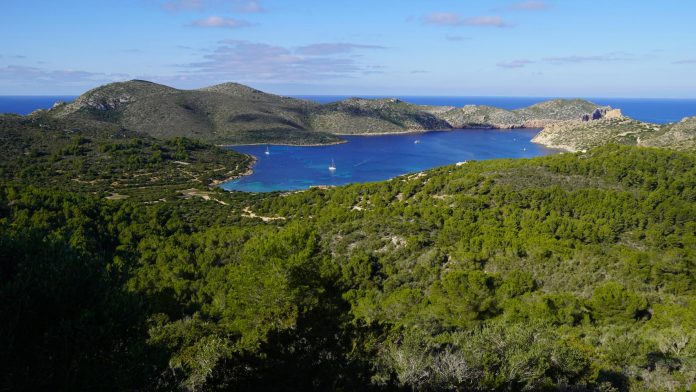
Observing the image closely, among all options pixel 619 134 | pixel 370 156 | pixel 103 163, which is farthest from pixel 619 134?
pixel 103 163

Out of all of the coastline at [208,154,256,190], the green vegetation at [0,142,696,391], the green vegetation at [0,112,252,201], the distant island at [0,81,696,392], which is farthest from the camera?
the coastline at [208,154,256,190]

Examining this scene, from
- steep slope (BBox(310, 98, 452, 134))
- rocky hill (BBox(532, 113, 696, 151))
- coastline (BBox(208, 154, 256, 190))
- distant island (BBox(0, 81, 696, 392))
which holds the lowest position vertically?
coastline (BBox(208, 154, 256, 190))

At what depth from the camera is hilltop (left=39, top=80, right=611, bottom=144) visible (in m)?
132

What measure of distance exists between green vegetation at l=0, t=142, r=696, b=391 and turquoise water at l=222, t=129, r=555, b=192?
51258 millimetres

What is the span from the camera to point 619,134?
11038 cm

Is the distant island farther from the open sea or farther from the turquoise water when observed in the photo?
the turquoise water

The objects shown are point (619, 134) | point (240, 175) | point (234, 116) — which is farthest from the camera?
point (234, 116)

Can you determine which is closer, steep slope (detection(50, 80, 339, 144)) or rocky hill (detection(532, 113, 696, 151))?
rocky hill (detection(532, 113, 696, 151))

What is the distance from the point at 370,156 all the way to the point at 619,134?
6786 centimetres

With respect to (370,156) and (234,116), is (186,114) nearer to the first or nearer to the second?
(234,116)

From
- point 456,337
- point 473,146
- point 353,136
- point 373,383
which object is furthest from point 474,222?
point 353,136

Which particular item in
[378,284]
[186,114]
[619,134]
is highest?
[186,114]

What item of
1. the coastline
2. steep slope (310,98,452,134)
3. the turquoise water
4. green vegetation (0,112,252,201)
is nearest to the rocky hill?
the turquoise water

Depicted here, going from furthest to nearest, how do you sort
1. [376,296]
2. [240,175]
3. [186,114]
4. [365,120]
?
[365,120]
[186,114]
[240,175]
[376,296]
